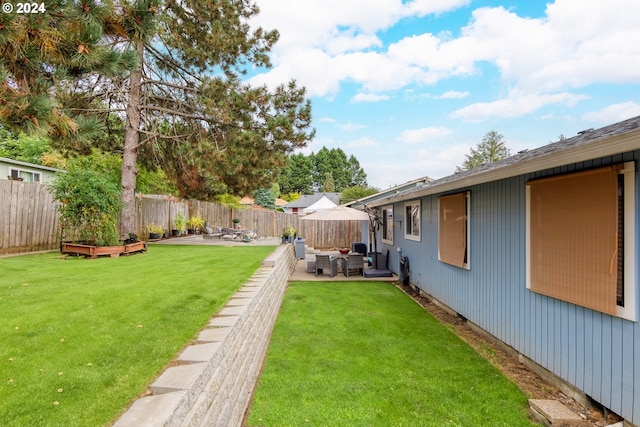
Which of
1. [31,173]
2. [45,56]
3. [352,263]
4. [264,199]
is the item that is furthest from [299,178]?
[45,56]

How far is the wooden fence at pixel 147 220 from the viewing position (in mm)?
8227

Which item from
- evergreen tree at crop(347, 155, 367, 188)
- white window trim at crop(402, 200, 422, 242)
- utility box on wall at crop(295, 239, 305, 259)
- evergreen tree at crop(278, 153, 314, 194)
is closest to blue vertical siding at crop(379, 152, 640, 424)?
white window trim at crop(402, 200, 422, 242)

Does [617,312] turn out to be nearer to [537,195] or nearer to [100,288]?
[537,195]

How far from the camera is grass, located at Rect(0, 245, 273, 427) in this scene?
186 centimetres

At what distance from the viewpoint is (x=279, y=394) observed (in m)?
3.34

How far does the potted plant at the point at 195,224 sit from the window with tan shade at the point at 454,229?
47.7 ft

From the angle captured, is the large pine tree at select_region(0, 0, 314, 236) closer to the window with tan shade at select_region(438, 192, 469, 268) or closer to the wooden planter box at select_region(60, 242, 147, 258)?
the wooden planter box at select_region(60, 242, 147, 258)

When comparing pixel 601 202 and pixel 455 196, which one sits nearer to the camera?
pixel 601 202

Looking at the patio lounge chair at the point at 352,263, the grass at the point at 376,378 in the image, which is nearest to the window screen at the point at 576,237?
the grass at the point at 376,378

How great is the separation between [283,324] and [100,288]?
9.05ft

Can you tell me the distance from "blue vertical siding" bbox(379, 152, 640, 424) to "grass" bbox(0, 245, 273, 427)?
142 inches

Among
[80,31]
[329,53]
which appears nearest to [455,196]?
[80,31]

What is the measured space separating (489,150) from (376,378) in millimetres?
36716

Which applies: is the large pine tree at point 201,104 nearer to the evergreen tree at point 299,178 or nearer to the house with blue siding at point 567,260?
the house with blue siding at point 567,260
